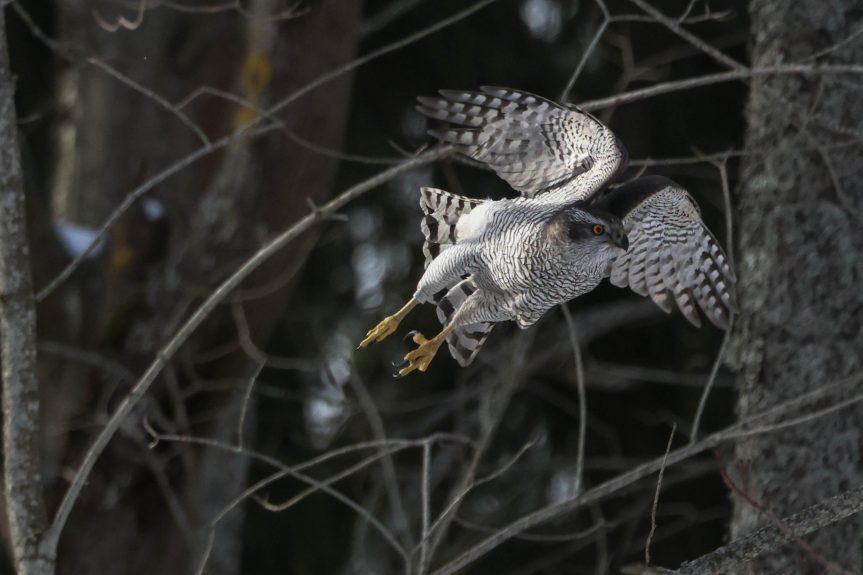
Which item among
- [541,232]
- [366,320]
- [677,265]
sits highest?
[541,232]

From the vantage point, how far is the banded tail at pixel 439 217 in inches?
182

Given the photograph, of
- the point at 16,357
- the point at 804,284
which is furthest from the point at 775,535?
the point at 16,357

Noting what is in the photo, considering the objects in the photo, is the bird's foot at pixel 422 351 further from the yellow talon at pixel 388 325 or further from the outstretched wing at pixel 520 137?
the outstretched wing at pixel 520 137

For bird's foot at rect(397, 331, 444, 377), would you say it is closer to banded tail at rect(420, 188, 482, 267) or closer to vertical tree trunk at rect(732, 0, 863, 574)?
banded tail at rect(420, 188, 482, 267)

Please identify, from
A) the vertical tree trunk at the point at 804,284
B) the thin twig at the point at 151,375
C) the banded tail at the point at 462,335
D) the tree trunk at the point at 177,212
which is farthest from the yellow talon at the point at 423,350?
the tree trunk at the point at 177,212

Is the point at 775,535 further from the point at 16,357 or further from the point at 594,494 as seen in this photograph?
the point at 16,357

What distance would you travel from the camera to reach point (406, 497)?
28.5 ft

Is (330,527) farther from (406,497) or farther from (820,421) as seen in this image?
(820,421)

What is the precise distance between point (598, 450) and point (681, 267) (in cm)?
446

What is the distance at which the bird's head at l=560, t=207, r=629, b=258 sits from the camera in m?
3.99

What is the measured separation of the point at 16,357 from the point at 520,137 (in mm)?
1814

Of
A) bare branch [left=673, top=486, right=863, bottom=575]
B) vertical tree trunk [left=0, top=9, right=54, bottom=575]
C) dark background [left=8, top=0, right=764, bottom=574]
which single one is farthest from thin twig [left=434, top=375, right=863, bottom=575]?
dark background [left=8, top=0, right=764, bottom=574]

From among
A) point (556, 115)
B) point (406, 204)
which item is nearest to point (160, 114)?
point (406, 204)

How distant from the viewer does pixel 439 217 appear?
469cm
